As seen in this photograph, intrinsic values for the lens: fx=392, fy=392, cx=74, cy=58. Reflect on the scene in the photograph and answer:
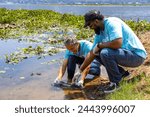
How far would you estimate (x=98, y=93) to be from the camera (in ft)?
25.2

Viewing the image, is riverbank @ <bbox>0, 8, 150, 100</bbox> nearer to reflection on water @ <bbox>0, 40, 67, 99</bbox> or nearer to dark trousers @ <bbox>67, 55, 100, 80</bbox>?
reflection on water @ <bbox>0, 40, 67, 99</bbox>

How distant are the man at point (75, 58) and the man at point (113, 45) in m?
0.58

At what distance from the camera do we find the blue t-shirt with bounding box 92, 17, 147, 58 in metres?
7.12

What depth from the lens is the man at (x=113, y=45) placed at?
7.19m

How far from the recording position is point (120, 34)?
7.11 m

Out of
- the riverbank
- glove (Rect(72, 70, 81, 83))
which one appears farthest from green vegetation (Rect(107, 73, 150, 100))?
glove (Rect(72, 70, 81, 83))

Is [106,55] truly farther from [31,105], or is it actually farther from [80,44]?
[31,105]

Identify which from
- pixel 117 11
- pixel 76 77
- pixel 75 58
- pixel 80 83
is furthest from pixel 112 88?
pixel 117 11

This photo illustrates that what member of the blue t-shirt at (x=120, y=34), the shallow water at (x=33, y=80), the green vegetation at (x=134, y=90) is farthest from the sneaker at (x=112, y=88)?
the blue t-shirt at (x=120, y=34)

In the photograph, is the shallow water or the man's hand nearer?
the shallow water

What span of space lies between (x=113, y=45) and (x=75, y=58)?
1669 millimetres

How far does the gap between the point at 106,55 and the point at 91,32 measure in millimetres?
10198

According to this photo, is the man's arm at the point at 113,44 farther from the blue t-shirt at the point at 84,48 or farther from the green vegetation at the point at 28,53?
the green vegetation at the point at 28,53

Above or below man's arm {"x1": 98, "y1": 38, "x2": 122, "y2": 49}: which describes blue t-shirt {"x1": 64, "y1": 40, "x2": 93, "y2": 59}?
below
